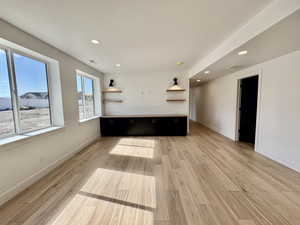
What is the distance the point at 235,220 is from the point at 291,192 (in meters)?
1.23

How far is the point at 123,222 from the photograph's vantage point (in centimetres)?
154

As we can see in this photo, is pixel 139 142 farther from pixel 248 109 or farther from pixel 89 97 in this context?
pixel 248 109

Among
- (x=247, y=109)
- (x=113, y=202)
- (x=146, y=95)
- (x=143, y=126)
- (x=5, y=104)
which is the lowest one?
(x=113, y=202)

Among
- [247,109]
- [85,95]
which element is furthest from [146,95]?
[247,109]

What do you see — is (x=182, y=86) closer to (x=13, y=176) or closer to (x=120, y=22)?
(x=120, y=22)

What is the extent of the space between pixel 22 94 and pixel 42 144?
0.98 m

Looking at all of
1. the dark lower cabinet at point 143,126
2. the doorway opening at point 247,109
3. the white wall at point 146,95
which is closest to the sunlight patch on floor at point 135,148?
the dark lower cabinet at point 143,126

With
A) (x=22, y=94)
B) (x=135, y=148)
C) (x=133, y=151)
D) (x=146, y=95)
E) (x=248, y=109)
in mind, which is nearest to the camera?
(x=22, y=94)

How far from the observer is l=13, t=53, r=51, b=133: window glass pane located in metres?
2.40

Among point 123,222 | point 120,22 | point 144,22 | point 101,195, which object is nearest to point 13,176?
point 101,195

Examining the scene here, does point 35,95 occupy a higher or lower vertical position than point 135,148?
higher

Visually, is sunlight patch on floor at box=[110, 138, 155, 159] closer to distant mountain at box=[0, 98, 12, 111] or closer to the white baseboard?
the white baseboard

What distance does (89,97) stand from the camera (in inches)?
194

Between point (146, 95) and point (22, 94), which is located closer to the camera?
point (22, 94)
